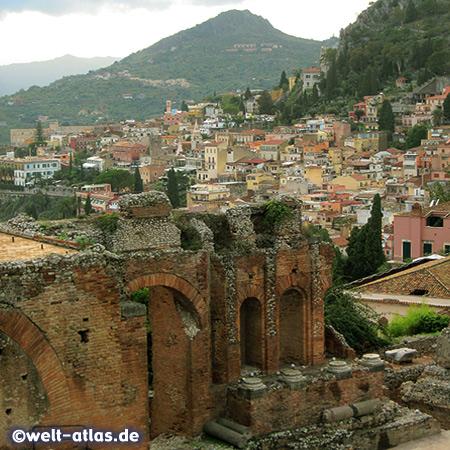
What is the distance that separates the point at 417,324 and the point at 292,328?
25.5 feet

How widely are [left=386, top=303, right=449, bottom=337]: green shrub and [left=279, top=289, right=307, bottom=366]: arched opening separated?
7.09 metres

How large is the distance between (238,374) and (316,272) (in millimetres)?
2873

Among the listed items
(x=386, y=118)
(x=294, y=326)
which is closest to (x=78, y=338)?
(x=294, y=326)

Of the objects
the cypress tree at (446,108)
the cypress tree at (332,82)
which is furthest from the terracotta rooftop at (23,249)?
the cypress tree at (332,82)

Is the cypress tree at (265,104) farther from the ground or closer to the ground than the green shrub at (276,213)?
farther from the ground

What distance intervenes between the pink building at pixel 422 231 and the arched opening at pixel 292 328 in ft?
86.7

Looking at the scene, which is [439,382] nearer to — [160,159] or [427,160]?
[427,160]

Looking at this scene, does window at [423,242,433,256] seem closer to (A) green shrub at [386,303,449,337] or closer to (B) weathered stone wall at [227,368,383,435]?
(A) green shrub at [386,303,449,337]

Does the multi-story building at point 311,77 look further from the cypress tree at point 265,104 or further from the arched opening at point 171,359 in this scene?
the arched opening at point 171,359

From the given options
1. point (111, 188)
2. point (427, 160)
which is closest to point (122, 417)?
point (427, 160)

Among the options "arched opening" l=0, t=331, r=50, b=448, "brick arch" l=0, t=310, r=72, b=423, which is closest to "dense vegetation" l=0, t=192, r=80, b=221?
"brick arch" l=0, t=310, r=72, b=423

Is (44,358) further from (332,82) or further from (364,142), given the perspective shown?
(332,82)

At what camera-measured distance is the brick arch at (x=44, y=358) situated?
1186 centimetres

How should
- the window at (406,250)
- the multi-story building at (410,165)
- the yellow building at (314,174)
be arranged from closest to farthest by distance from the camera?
the window at (406,250)
the multi-story building at (410,165)
the yellow building at (314,174)
